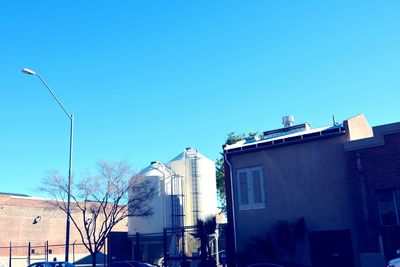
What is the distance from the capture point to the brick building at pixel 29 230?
44.9 metres

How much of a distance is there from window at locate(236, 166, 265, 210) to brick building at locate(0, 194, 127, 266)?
929 inches

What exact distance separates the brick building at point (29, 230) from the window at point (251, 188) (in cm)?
2359

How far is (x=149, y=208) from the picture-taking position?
3138 cm

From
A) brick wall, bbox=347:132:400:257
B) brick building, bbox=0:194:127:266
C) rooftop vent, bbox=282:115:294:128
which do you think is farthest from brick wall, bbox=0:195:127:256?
brick wall, bbox=347:132:400:257

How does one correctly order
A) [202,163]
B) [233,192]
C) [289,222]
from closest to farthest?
[289,222] → [233,192] → [202,163]

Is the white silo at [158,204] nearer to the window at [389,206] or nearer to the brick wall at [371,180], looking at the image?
the brick wall at [371,180]

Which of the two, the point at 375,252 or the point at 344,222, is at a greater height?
the point at 344,222

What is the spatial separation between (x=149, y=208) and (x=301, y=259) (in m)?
12.6

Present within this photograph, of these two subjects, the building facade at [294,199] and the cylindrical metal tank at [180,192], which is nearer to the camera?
the building facade at [294,199]

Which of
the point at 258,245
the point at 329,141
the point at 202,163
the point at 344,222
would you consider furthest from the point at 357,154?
the point at 202,163

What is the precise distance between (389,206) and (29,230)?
38.8 metres

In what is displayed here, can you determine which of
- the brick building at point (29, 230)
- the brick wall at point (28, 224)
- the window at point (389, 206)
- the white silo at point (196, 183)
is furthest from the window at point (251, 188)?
the brick wall at point (28, 224)

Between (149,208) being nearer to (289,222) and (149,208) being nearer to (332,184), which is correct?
(289,222)

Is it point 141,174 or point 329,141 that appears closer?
point 329,141
